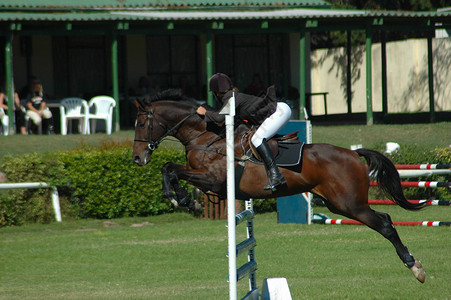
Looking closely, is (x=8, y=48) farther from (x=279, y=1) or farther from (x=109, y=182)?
(x=279, y=1)

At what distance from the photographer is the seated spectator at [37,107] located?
19.0m

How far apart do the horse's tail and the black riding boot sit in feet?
4.25

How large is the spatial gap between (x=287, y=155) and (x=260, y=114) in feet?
1.88

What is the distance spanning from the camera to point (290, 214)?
13.5 meters

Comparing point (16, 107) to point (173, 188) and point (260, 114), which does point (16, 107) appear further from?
point (260, 114)

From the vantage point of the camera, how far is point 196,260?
1071cm

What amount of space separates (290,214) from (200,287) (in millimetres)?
4912

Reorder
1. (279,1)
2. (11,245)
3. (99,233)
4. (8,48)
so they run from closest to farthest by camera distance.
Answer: (11,245) → (99,233) → (8,48) → (279,1)

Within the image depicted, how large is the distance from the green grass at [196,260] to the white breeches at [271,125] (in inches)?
69.7

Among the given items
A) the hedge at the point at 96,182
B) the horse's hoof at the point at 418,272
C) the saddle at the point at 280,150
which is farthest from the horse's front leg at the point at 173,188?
the hedge at the point at 96,182

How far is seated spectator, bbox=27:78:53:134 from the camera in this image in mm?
19000

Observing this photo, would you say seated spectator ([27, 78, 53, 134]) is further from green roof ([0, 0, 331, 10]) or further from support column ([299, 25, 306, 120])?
support column ([299, 25, 306, 120])

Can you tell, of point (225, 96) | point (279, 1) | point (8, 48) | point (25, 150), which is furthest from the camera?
point (279, 1)

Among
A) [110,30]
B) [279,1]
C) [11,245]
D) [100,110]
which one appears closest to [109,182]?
[11,245]
